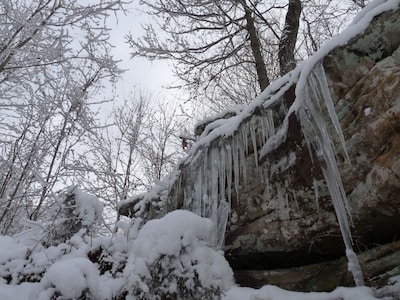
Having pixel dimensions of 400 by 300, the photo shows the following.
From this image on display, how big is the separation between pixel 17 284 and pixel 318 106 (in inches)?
133

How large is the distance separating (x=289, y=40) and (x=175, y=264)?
195 inches

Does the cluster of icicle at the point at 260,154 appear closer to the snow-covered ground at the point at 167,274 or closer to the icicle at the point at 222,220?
the icicle at the point at 222,220

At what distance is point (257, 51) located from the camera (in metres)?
6.28

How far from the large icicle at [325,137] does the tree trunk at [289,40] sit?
314cm

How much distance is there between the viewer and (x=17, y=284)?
10.9 ft

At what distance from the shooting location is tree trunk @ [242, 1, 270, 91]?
19.9 feet

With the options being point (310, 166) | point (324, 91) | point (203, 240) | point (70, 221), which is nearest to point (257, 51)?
point (324, 91)

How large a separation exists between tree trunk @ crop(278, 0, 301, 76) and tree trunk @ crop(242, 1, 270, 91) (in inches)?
13.8

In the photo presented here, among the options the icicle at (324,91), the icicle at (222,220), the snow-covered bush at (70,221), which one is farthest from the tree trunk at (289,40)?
the snow-covered bush at (70,221)

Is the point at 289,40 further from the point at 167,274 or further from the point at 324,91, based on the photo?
the point at 167,274

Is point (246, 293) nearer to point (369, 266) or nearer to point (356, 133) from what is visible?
point (369, 266)

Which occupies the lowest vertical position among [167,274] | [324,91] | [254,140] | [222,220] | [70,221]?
[167,274]

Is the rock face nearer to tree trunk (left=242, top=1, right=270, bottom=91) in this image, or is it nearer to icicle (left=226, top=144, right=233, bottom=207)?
icicle (left=226, top=144, right=233, bottom=207)

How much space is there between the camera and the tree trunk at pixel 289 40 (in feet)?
18.9
